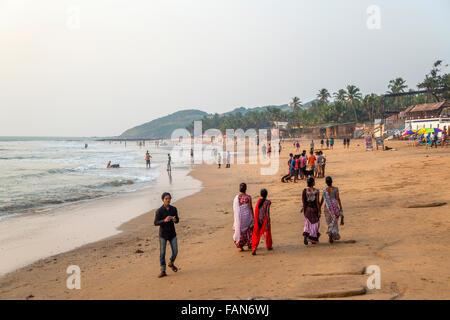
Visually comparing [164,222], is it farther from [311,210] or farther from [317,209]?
[317,209]

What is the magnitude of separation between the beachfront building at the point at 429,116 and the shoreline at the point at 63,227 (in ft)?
118

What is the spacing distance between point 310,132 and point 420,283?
80532 millimetres

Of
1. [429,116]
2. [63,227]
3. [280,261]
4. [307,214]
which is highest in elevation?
[429,116]

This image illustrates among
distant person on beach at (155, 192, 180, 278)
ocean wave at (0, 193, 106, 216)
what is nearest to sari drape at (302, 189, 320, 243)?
distant person on beach at (155, 192, 180, 278)

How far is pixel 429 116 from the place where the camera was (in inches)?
1772

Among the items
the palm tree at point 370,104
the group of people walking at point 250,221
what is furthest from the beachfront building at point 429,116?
the group of people walking at point 250,221

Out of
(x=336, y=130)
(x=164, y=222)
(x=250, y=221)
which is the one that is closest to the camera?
(x=164, y=222)

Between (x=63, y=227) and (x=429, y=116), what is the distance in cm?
4700

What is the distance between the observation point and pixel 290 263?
6.62 meters

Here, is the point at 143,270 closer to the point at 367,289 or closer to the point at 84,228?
the point at 367,289

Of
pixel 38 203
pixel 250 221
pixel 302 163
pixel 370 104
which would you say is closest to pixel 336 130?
pixel 370 104

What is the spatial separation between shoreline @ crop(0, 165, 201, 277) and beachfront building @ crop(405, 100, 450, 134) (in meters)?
35.9
